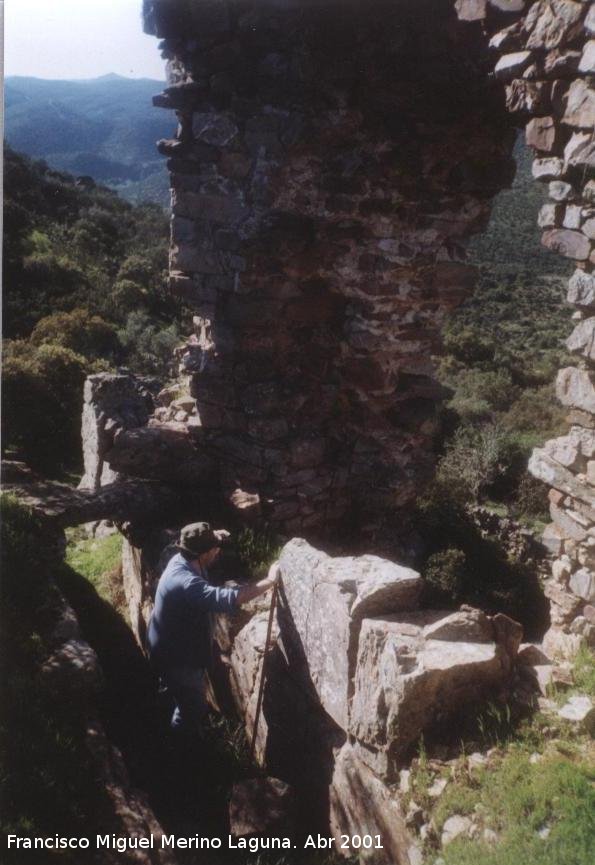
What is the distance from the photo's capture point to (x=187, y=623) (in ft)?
12.7

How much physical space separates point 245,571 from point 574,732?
2461 mm

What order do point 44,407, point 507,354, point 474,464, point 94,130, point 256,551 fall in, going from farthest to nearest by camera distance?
point 94,130
point 507,354
point 474,464
point 44,407
point 256,551

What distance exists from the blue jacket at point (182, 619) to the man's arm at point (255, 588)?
0.11 meters

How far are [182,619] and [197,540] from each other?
1.50 feet

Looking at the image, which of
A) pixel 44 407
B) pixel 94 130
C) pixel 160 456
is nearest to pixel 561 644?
pixel 160 456

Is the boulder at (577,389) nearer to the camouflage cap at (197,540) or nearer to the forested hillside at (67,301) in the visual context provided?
the camouflage cap at (197,540)

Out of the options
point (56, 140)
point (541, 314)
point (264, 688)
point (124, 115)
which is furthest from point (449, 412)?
point (124, 115)

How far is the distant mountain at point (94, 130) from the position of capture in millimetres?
40594

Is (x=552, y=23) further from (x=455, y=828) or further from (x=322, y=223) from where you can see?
(x=455, y=828)

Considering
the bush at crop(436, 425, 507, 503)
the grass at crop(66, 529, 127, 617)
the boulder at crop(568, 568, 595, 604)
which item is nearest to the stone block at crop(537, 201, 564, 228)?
the boulder at crop(568, 568, 595, 604)

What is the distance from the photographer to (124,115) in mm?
47094

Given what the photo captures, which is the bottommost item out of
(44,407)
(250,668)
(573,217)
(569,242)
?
(44,407)

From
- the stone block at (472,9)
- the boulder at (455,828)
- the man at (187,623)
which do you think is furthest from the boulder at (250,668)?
the stone block at (472,9)

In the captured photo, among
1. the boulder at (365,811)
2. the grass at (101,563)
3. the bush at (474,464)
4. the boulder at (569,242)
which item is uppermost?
the boulder at (569,242)
